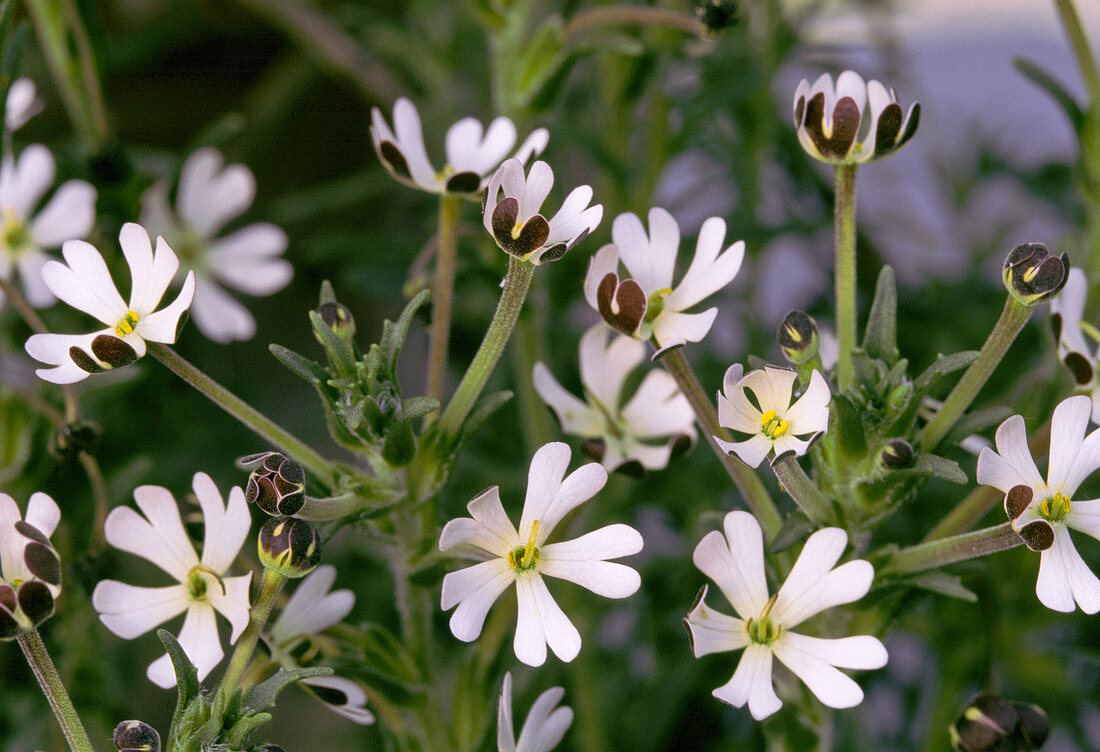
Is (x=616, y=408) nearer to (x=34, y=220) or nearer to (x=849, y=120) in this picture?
(x=849, y=120)

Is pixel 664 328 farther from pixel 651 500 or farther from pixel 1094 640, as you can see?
pixel 1094 640

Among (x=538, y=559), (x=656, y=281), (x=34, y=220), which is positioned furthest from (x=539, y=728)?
(x=34, y=220)

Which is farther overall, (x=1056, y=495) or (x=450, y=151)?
(x=450, y=151)

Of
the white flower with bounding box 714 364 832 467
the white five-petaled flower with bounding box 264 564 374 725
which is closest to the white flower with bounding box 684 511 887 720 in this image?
the white flower with bounding box 714 364 832 467

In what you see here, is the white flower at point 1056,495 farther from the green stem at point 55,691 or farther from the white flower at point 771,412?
the green stem at point 55,691

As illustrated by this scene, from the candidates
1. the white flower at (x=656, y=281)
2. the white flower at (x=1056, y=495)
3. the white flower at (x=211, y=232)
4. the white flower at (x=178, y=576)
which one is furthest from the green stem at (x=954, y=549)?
→ the white flower at (x=211, y=232)

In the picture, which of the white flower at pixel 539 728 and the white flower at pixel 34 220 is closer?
the white flower at pixel 539 728

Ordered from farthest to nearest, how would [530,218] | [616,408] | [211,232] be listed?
[211,232] → [616,408] → [530,218]
